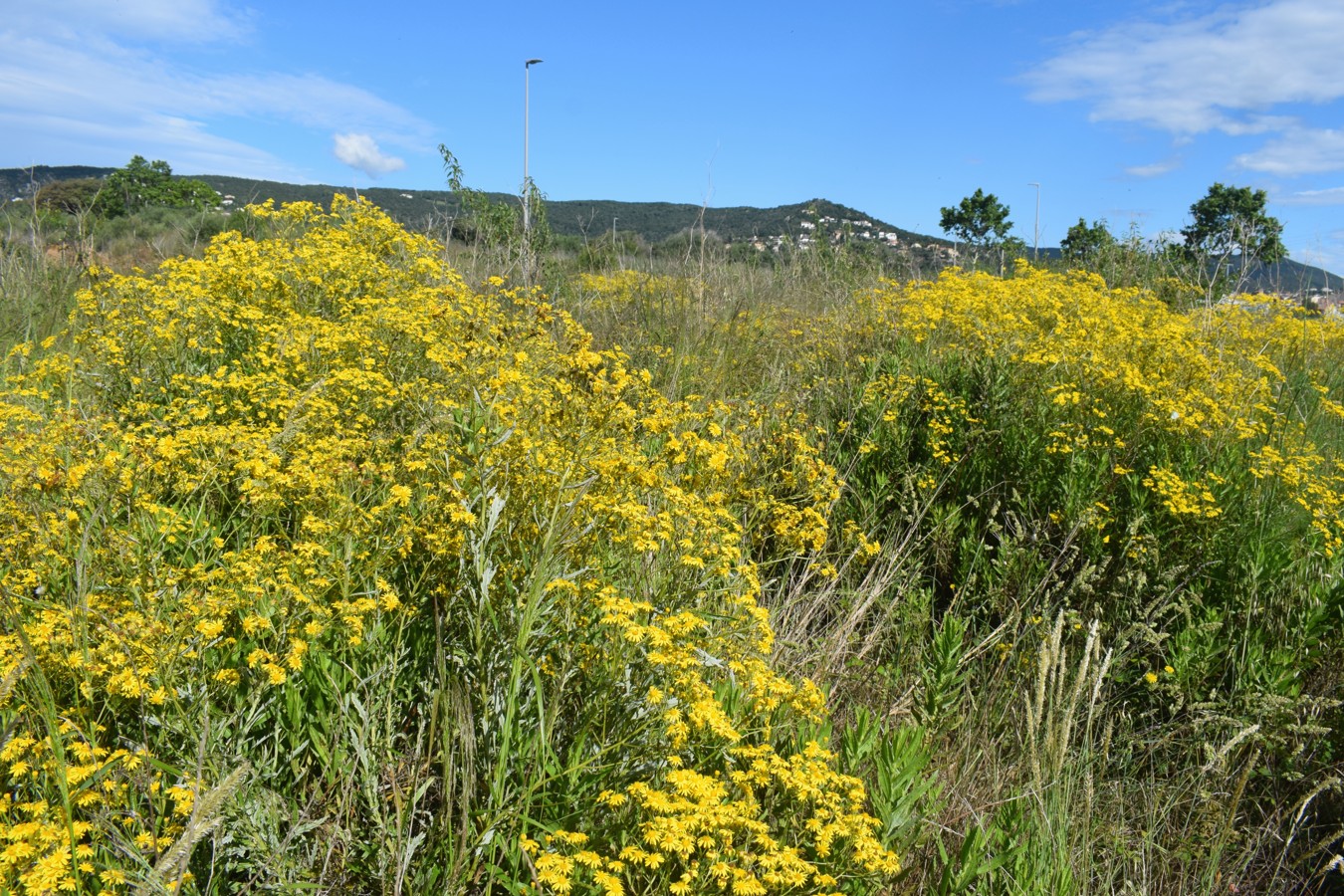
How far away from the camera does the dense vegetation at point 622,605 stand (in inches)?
69.2

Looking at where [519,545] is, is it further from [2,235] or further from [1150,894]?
[2,235]

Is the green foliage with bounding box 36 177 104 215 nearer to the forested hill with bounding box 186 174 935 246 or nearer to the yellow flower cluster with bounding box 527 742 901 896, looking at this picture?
the yellow flower cluster with bounding box 527 742 901 896

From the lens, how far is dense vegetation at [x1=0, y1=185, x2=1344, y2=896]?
1758 millimetres

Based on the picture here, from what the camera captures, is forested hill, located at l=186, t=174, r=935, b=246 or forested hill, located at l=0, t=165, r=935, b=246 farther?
forested hill, located at l=186, t=174, r=935, b=246

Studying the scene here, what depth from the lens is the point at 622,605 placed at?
6.08 feet

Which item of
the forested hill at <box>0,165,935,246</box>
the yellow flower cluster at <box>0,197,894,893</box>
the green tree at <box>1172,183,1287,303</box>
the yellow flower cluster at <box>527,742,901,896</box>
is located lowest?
the yellow flower cluster at <box>527,742,901,896</box>

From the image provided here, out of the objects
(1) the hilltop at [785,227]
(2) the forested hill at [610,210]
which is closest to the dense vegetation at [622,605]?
(1) the hilltop at [785,227]

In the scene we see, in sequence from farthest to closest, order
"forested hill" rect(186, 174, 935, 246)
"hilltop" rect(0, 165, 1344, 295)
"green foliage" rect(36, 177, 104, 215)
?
"forested hill" rect(186, 174, 935, 246) < "hilltop" rect(0, 165, 1344, 295) < "green foliage" rect(36, 177, 104, 215)

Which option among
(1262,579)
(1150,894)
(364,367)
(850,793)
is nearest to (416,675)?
(850,793)

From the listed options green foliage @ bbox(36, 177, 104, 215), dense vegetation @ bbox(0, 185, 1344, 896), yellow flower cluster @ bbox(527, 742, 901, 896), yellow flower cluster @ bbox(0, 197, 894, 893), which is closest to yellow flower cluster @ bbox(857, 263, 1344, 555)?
dense vegetation @ bbox(0, 185, 1344, 896)

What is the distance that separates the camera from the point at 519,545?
2148mm

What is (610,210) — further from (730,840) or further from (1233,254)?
(730,840)

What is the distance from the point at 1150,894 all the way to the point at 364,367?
133 inches

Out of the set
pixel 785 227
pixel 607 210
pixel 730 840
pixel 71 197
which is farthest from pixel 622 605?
pixel 607 210
